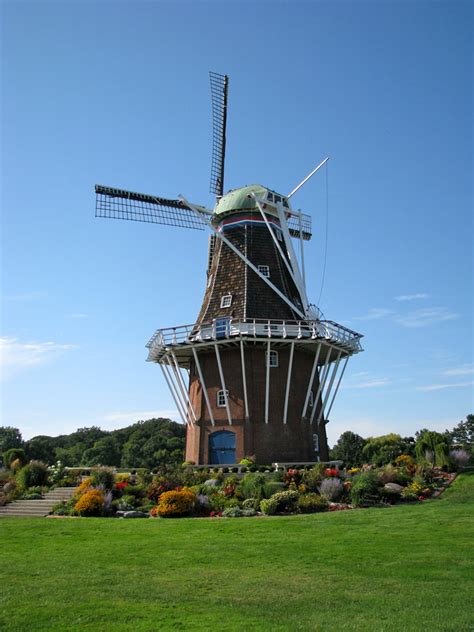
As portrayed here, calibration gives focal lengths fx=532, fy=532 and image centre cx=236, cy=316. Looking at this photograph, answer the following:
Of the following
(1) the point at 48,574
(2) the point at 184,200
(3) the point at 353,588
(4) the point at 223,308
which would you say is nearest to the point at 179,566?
(1) the point at 48,574

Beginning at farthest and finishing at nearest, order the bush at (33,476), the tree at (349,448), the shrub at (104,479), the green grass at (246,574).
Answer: the tree at (349,448) < the bush at (33,476) < the shrub at (104,479) < the green grass at (246,574)

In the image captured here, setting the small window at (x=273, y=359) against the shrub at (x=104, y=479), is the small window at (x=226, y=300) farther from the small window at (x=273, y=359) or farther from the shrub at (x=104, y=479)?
the shrub at (x=104, y=479)

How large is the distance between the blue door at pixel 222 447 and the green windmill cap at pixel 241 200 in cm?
1226

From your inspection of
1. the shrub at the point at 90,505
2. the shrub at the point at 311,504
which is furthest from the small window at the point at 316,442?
the shrub at the point at 90,505

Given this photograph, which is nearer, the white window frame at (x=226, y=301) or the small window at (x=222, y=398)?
the small window at (x=222, y=398)

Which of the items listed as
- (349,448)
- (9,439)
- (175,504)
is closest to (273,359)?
(175,504)

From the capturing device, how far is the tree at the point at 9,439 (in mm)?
63406

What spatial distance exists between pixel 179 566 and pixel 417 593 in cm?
441

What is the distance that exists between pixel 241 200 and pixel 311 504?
59.0 ft

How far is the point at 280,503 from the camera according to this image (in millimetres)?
16672

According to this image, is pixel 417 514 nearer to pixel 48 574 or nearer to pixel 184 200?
pixel 48 574

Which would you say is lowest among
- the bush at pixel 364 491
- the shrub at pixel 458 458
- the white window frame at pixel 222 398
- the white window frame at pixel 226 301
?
the bush at pixel 364 491

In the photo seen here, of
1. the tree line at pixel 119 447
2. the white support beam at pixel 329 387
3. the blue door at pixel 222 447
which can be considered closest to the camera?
the blue door at pixel 222 447

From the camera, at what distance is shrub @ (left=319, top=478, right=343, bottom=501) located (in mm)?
17766
